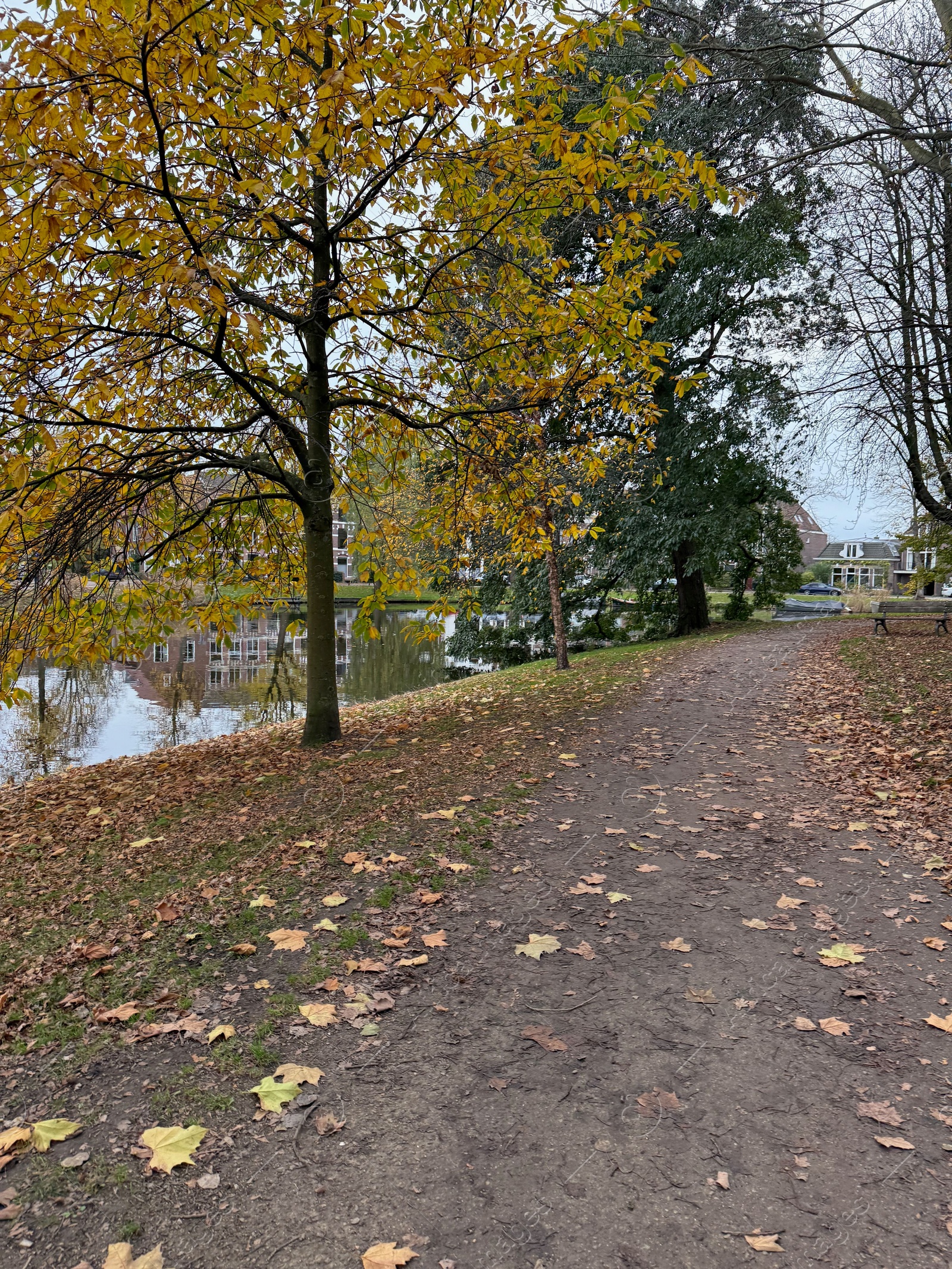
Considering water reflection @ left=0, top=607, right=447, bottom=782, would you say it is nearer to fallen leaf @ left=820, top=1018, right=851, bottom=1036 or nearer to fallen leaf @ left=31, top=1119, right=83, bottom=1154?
fallen leaf @ left=31, top=1119, right=83, bottom=1154

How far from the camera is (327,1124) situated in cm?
286

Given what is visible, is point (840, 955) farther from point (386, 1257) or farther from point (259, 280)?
point (259, 280)

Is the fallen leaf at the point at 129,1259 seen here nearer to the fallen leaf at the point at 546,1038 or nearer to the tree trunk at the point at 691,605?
the fallen leaf at the point at 546,1038

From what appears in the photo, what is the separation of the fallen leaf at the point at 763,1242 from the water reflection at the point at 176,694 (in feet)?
20.7

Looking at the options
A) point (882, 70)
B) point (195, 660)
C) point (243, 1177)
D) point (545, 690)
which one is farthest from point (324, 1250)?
point (195, 660)

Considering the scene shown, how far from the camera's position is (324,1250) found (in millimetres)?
2336

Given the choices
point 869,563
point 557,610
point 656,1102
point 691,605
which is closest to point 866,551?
point 869,563

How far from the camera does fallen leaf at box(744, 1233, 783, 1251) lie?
233 centimetres

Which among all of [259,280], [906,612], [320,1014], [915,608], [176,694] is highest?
[259,280]

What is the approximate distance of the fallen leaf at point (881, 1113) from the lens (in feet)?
9.47

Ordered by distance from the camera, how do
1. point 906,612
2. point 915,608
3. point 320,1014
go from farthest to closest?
point 915,608
point 906,612
point 320,1014

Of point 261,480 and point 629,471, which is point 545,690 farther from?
point 629,471

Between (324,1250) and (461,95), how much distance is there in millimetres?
6896

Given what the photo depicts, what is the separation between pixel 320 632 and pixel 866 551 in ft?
265
